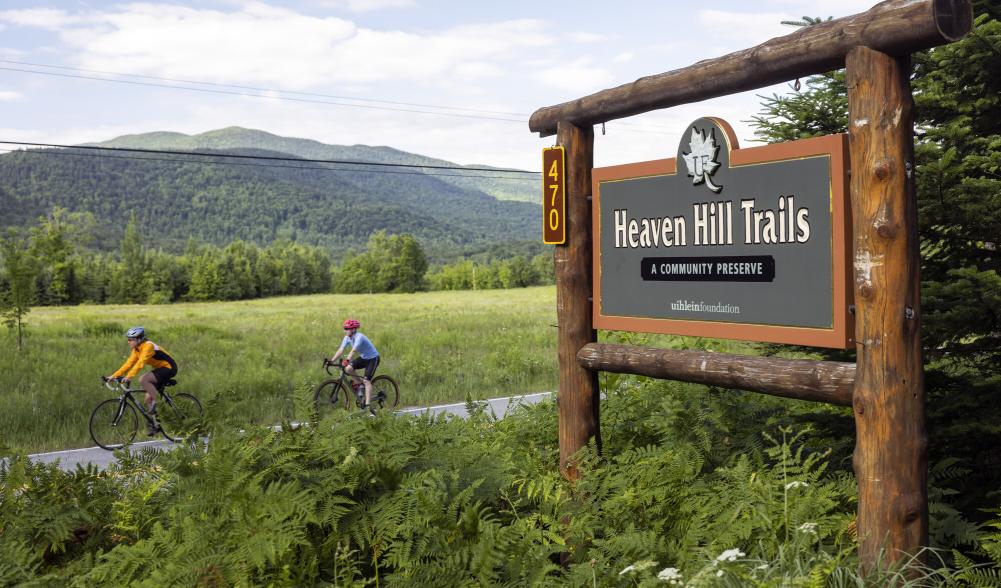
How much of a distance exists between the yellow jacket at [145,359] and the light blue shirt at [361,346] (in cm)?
268

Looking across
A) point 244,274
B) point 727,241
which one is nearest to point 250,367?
point 727,241

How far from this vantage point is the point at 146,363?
35.4 feet

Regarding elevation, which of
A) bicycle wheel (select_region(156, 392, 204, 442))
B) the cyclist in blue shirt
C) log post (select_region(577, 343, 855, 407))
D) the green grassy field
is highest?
log post (select_region(577, 343, 855, 407))

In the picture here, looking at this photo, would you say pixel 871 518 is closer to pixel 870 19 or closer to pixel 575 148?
pixel 870 19

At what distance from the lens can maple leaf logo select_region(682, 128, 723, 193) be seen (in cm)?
445

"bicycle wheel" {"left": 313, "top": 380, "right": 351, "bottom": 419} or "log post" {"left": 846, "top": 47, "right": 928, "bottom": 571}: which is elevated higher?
"log post" {"left": 846, "top": 47, "right": 928, "bottom": 571}

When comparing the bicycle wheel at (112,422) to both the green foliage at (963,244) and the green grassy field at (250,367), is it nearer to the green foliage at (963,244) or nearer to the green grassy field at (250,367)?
the green grassy field at (250,367)

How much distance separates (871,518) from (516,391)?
12.9 meters

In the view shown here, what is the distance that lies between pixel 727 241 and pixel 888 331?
1.06 m

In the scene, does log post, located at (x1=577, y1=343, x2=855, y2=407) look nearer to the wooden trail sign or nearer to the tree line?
the wooden trail sign

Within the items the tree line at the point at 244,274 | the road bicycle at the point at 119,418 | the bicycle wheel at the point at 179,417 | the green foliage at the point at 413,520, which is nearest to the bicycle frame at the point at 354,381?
the road bicycle at the point at 119,418

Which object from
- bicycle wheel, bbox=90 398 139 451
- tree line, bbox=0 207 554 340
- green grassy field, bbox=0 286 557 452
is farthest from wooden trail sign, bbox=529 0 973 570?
tree line, bbox=0 207 554 340

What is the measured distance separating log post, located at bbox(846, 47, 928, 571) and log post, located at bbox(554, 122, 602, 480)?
1.95 metres

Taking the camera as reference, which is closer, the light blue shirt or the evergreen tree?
the light blue shirt
